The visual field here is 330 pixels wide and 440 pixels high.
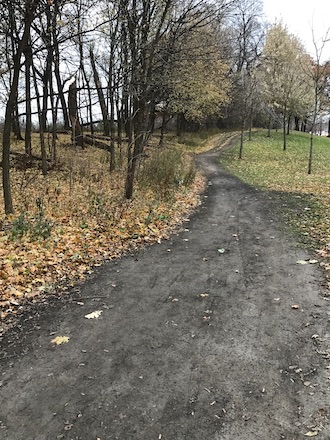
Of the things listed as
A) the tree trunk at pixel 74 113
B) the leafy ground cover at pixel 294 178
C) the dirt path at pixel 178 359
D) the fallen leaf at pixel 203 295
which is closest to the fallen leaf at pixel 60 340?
the dirt path at pixel 178 359

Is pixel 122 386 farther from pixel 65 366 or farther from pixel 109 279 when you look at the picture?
pixel 109 279

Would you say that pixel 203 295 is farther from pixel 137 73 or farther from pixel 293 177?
pixel 293 177

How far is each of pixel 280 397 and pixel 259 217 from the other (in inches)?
298

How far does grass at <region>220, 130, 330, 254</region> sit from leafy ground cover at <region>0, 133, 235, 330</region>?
315 centimetres

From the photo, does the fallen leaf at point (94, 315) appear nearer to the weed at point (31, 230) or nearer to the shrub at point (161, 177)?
the weed at point (31, 230)

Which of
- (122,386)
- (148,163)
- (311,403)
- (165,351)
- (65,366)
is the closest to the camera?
(311,403)

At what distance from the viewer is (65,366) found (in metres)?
3.97

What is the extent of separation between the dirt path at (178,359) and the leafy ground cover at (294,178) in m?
1.93

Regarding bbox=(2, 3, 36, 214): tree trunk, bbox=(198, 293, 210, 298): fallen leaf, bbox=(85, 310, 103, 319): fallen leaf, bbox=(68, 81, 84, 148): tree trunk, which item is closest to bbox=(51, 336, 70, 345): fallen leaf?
bbox=(85, 310, 103, 319): fallen leaf

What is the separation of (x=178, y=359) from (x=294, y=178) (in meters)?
16.1

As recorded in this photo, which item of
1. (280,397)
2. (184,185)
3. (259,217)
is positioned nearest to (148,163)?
(184,185)

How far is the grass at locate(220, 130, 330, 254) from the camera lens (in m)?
9.51

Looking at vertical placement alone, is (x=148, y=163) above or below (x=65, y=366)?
above

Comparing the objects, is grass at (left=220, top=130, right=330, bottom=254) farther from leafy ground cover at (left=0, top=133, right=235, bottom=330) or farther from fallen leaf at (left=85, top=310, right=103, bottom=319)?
fallen leaf at (left=85, top=310, right=103, bottom=319)
